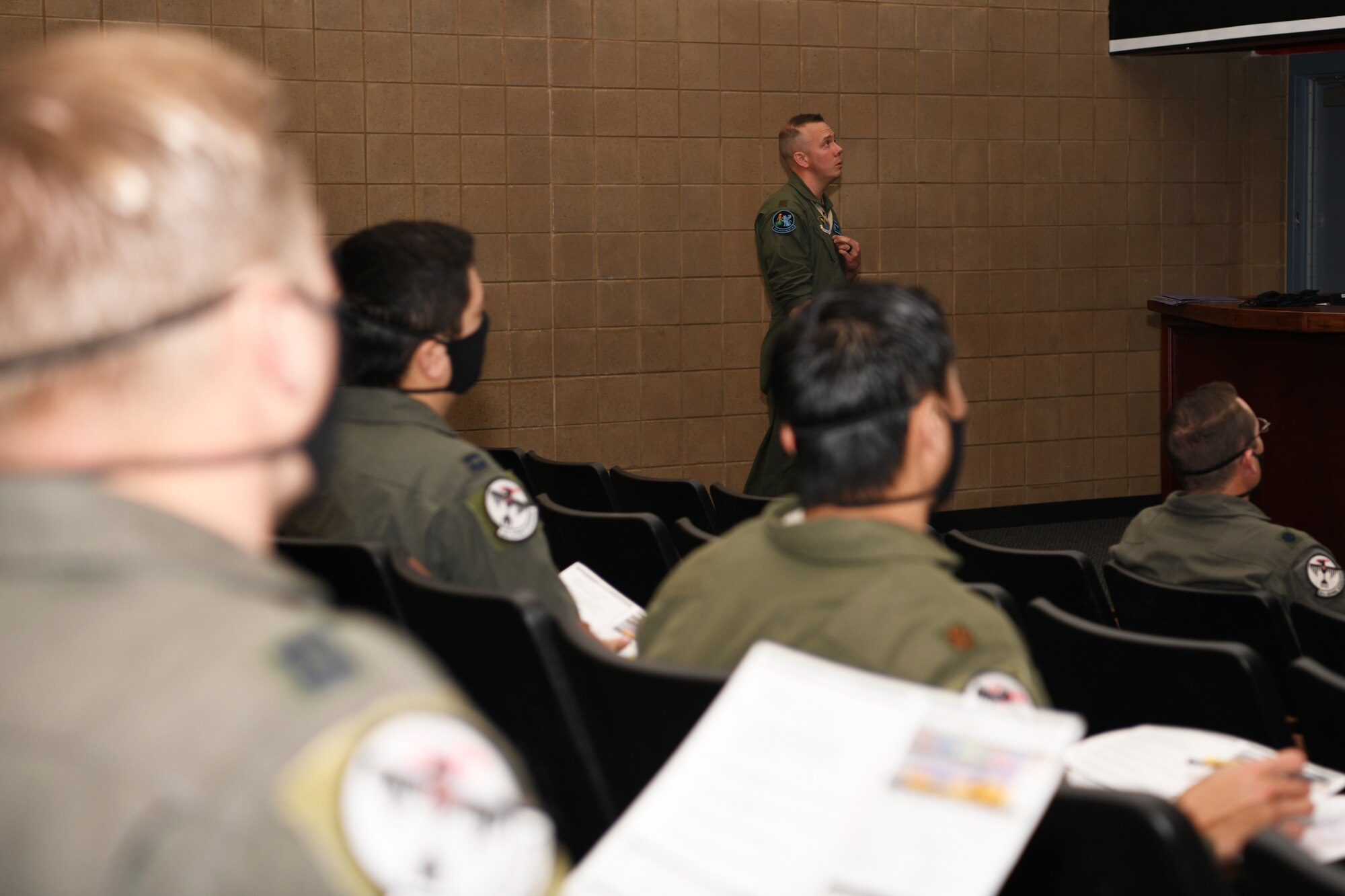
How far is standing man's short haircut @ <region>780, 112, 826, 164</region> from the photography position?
5.16 m

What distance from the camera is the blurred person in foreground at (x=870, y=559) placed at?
47.7 inches

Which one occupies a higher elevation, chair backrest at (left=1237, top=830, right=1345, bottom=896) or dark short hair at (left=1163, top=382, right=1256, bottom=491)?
dark short hair at (left=1163, top=382, right=1256, bottom=491)

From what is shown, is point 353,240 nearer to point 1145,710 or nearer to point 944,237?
point 1145,710

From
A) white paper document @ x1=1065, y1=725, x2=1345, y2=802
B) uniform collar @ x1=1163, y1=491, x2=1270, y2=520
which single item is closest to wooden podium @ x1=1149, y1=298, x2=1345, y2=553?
uniform collar @ x1=1163, y1=491, x2=1270, y2=520

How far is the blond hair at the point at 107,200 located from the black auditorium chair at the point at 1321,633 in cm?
194

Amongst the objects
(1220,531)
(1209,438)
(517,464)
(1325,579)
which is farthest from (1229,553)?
(517,464)

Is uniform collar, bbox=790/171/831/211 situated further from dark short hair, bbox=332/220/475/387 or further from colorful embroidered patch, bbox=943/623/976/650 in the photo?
colorful embroidered patch, bbox=943/623/976/650

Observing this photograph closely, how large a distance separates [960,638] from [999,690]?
0.21 feet

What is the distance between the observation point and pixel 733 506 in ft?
10.8

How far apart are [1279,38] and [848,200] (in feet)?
6.37

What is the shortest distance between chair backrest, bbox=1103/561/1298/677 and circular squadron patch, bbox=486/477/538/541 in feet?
3.65

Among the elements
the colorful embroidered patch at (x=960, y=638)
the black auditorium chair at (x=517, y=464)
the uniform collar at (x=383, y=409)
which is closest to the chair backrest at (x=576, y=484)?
the black auditorium chair at (x=517, y=464)

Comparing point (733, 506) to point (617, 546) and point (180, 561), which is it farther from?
point (180, 561)

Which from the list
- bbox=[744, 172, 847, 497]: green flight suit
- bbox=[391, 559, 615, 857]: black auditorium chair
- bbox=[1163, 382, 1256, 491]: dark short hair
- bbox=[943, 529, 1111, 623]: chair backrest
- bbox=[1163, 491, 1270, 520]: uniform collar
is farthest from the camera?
bbox=[744, 172, 847, 497]: green flight suit
